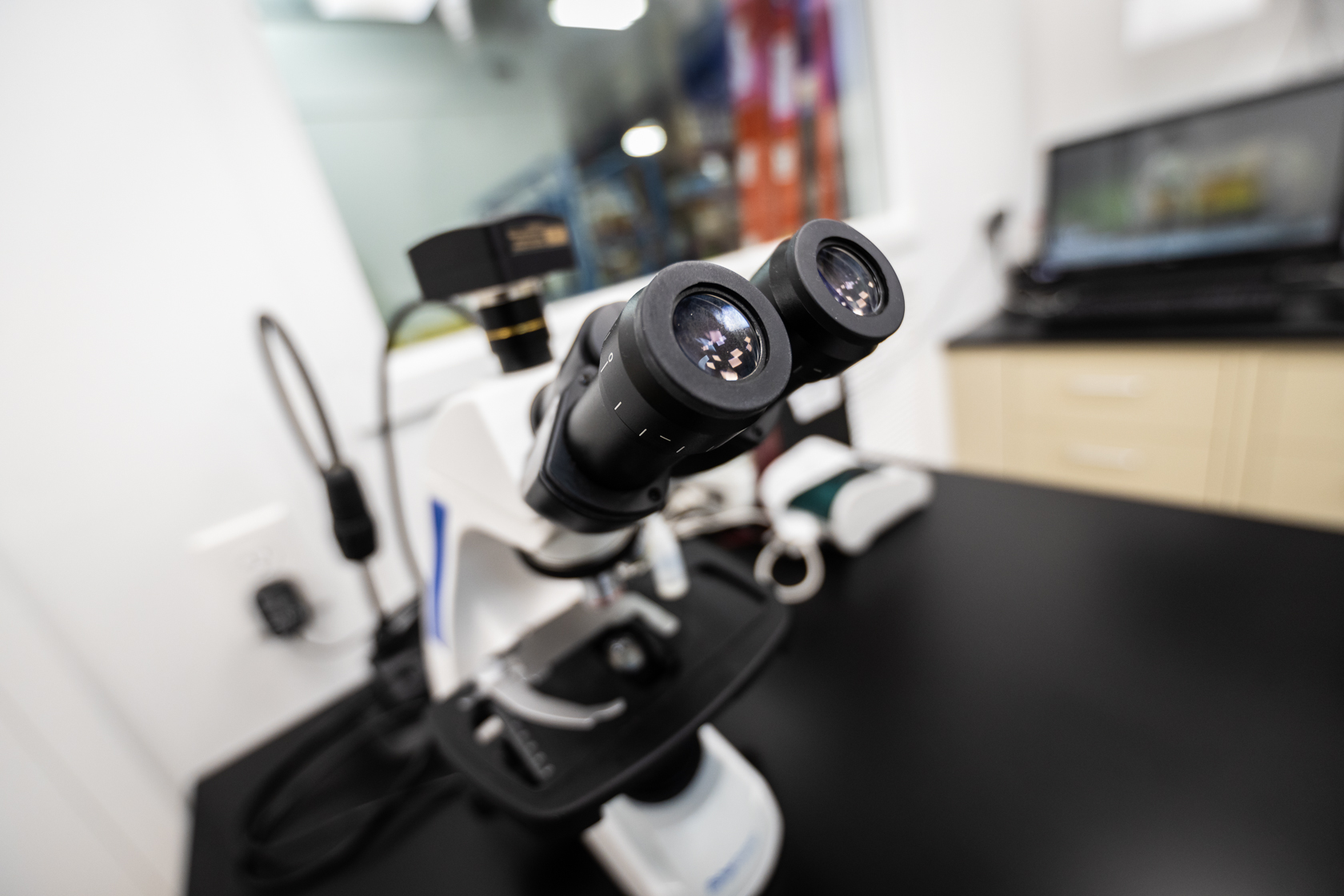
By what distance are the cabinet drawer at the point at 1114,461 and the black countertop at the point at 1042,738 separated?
0.67 meters

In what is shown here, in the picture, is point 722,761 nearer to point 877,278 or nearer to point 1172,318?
point 877,278

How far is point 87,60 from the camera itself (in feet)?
1.62

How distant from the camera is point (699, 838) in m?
0.41

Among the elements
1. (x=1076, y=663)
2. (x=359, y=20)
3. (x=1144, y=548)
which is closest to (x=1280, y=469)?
(x=1144, y=548)

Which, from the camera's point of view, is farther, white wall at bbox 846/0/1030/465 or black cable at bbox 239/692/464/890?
white wall at bbox 846/0/1030/465

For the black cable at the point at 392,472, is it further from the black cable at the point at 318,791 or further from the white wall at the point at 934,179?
the white wall at the point at 934,179

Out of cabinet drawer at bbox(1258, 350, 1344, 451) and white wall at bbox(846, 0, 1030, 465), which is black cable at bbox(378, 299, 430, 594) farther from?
cabinet drawer at bbox(1258, 350, 1344, 451)

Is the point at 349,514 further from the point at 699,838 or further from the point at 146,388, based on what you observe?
the point at 699,838

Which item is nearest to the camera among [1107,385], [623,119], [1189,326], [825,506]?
[825,506]

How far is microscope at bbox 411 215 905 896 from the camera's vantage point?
238 millimetres

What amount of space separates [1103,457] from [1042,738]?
1250 millimetres

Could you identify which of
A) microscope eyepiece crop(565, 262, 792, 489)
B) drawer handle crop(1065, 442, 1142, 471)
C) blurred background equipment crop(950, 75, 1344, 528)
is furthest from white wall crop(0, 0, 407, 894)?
drawer handle crop(1065, 442, 1142, 471)

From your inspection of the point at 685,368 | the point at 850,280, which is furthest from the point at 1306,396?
the point at 685,368

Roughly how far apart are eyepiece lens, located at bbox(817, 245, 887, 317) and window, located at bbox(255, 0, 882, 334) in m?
0.85
